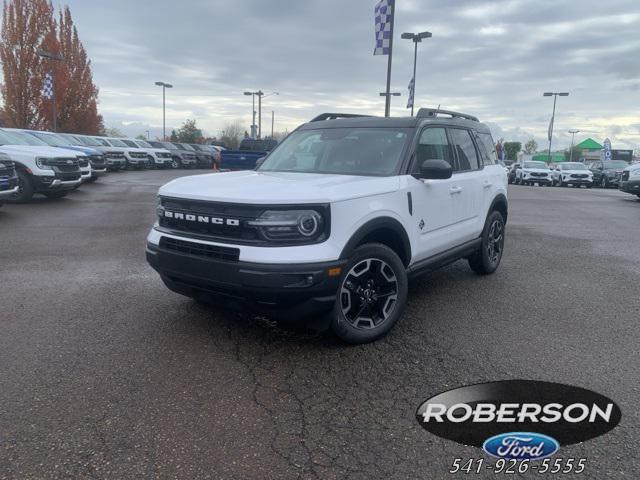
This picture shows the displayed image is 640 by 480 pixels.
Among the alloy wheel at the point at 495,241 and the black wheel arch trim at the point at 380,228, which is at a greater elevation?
the black wheel arch trim at the point at 380,228

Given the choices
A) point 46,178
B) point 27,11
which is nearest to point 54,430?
point 46,178

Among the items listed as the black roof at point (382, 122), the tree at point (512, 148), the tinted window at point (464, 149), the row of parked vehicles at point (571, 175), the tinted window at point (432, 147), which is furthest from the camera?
the tree at point (512, 148)

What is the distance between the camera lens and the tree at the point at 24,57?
3344 centimetres

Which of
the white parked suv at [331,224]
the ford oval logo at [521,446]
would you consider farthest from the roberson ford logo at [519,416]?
the white parked suv at [331,224]

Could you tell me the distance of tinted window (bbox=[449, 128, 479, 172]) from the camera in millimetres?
5527

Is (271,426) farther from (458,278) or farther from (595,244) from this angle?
(595,244)

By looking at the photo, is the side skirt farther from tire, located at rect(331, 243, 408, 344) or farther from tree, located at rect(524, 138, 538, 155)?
tree, located at rect(524, 138, 538, 155)

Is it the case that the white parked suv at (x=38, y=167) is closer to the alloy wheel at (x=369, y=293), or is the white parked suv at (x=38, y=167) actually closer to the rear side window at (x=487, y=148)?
the rear side window at (x=487, y=148)

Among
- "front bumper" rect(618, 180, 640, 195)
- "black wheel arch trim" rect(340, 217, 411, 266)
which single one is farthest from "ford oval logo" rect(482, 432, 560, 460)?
"front bumper" rect(618, 180, 640, 195)

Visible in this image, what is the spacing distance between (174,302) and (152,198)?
426 inches

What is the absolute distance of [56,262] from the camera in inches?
263

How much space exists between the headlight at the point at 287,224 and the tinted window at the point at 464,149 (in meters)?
2.50

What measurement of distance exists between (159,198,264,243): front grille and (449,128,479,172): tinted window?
2773mm

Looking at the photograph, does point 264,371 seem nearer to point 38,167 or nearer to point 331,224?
point 331,224
